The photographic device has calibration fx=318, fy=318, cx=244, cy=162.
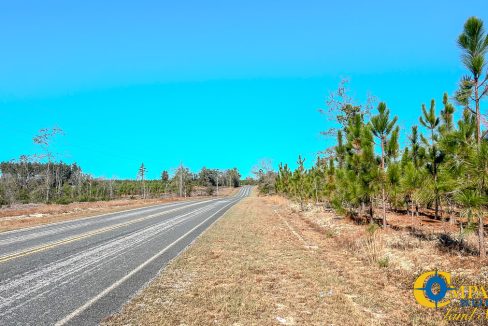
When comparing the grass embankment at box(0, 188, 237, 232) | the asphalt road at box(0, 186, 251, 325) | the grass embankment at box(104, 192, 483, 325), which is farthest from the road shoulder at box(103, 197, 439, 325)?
the grass embankment at box(0, 188, 237, 232)

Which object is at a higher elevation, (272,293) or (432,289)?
(432,289)

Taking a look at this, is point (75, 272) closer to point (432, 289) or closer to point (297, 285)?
point (297, 285)

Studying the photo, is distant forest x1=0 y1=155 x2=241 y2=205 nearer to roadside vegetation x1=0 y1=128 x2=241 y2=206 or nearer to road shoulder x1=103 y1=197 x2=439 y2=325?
roadside vegetation x1=0 y1=128 x2=241 y2=206

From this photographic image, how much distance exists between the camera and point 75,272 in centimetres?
747

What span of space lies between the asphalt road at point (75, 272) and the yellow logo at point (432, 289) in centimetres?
510

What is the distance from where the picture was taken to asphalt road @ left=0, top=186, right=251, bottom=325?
5.13 m

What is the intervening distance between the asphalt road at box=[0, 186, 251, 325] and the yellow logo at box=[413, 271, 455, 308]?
5100mm

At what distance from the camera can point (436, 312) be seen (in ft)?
15.7

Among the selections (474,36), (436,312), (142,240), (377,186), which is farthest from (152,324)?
(377,186)

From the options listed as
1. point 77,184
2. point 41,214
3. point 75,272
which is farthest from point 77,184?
point 75,272

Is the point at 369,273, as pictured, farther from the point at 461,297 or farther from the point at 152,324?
the point at 152,324

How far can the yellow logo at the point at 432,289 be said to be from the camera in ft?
16.9

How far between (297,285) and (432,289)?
7.78ft

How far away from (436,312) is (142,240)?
400 inches
